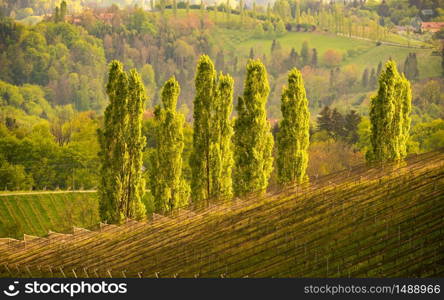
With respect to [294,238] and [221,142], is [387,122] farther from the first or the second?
[294,238]

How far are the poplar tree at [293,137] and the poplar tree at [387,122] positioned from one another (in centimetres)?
447

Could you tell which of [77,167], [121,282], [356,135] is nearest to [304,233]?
[121,282]

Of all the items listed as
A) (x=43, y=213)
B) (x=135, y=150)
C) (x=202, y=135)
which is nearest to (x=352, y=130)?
(x=43, y=213)

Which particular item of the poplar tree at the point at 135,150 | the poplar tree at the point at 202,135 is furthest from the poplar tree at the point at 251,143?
the poplar tree at the point at 135,150

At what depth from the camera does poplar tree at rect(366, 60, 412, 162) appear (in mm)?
68688

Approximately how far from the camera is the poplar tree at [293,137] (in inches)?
2643

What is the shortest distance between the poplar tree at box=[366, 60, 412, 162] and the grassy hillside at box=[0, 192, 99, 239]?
28.1 m

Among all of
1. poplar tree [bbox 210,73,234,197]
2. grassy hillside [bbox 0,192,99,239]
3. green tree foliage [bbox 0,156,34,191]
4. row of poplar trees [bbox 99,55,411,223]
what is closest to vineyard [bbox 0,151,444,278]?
row of poplar trees [bbox 99,55,411,223]

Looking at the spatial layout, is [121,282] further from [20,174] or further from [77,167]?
[77,167]

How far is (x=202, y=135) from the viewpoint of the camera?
220ft

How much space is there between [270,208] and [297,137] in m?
22.2

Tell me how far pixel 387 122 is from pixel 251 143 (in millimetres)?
9579

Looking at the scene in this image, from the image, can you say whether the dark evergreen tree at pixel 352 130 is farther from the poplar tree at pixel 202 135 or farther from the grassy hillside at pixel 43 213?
the poplar tree at pixel 202 135

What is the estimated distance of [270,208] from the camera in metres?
46.2
